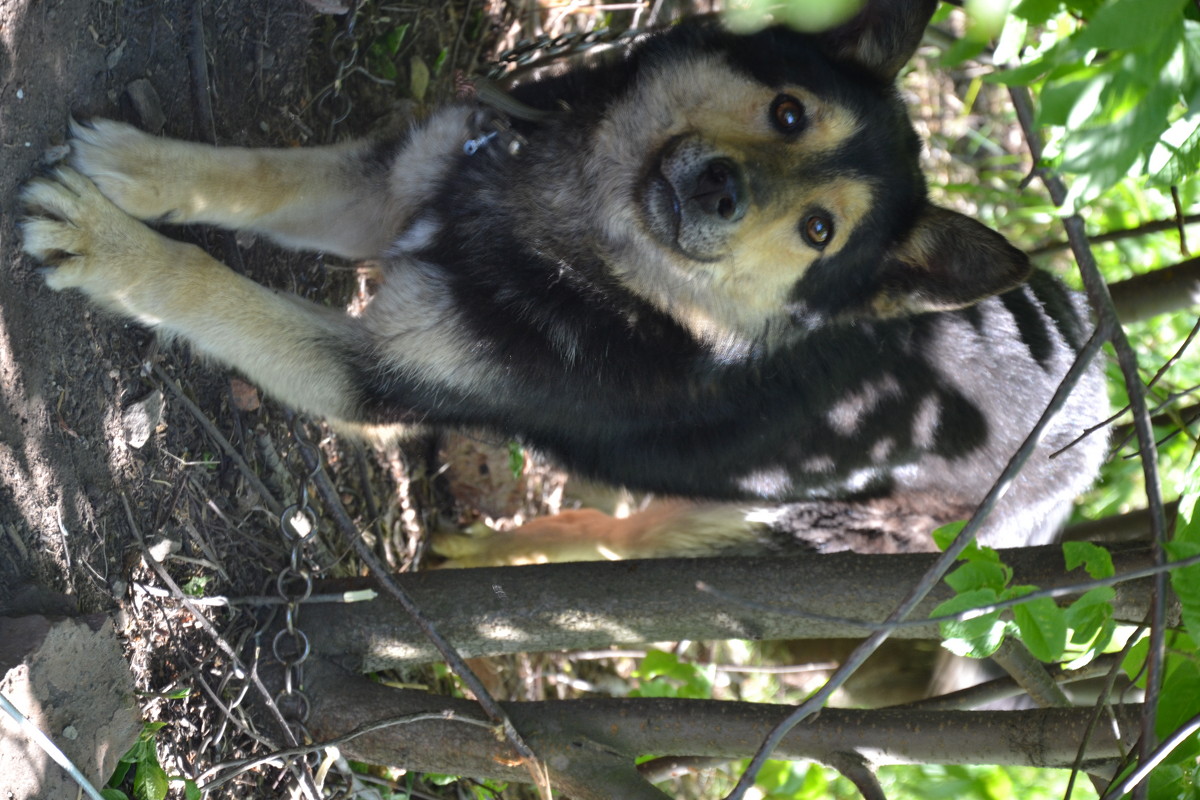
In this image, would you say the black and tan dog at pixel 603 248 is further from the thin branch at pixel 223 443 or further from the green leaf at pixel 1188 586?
the green leaf at pixel 1188 586

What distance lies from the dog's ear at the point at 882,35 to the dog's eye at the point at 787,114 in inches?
16.4

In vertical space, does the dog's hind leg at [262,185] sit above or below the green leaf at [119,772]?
above

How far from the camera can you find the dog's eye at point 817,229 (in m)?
3.32

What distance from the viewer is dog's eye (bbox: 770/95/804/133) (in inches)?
130

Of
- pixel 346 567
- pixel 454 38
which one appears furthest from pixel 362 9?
pixel 346 567

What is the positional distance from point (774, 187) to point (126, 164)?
2.07 metres

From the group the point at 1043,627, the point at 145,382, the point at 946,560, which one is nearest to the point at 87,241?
the point at 145,382

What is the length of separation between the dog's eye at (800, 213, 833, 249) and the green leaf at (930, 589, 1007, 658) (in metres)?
1.52

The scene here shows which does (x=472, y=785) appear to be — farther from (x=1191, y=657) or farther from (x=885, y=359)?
(x=1191, y=657)

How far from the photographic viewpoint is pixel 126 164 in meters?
3.03

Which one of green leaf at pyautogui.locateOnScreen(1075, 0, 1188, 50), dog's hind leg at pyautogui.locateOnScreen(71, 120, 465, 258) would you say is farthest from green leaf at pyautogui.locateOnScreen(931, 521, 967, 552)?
dog's hind leg at pyautogui.locateOnScreen(71, 120, 465, 258)

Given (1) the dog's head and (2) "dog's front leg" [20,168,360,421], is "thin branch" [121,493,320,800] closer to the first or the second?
(2) "dog's front leg" [20,168,360,421]

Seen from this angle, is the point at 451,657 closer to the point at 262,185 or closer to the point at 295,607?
the point at 295,607

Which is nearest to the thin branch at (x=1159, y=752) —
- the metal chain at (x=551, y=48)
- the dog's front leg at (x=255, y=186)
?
the dog's front leg at (x=255, y=186)
